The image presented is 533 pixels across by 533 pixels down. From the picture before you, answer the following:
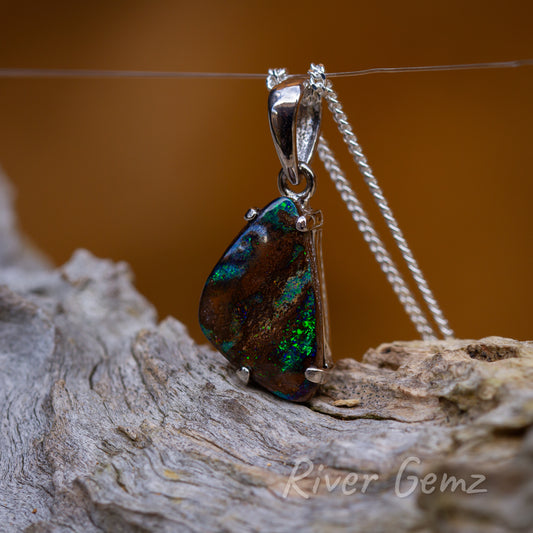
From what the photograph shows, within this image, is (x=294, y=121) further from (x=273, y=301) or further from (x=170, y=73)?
(x=273, y=301)

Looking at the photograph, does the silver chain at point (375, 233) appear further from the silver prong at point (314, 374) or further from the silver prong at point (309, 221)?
the silver prong at point (314, 374)

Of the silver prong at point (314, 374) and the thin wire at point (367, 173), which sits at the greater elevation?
the thin wire at point (367, 173)

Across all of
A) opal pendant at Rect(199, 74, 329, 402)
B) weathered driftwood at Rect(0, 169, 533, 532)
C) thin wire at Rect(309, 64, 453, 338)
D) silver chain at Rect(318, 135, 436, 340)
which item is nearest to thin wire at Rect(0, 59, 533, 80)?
thin wire at Rect(309, 64, 453, 338)

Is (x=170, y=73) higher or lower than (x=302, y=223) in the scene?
higher

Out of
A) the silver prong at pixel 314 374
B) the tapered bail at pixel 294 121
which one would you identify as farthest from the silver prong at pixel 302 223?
the silver prong at pixel 314 374

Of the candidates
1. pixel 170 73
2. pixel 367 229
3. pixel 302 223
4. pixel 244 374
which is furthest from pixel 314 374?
pixel 170 73

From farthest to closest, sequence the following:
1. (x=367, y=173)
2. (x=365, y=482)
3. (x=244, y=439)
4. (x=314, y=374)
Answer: (x=367, y=173)
(x=314, y=374)
(x=244, y=439)
(x=365, y=482)
